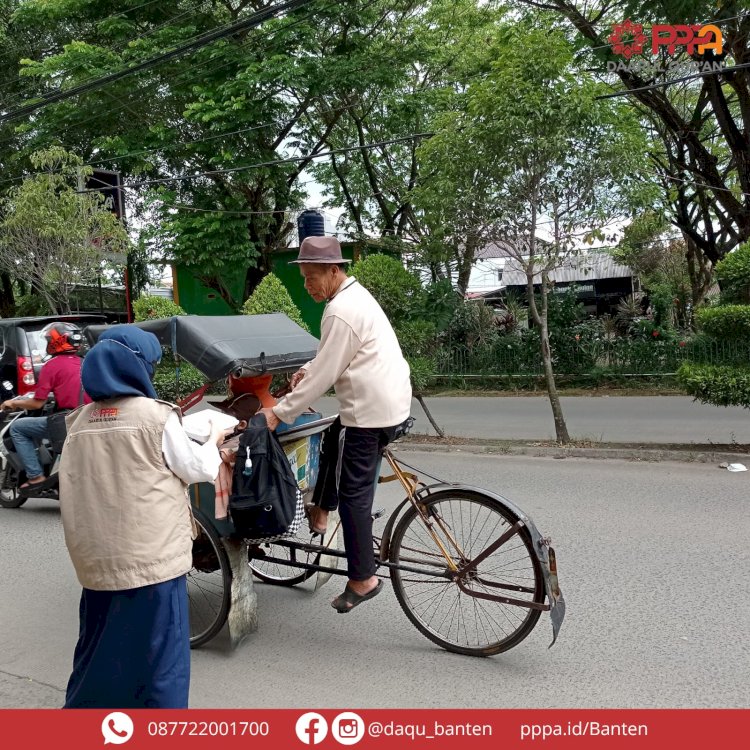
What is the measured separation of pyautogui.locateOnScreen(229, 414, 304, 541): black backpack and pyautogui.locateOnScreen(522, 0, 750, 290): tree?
25.2 feet

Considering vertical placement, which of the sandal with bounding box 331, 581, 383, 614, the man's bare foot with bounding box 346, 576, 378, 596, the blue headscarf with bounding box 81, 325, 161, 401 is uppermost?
the blue headscarf with bounding box 81, 325, 161, 401

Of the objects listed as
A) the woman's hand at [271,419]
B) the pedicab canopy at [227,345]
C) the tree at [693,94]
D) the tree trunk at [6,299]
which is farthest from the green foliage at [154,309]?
the tree trunk at [6,299]

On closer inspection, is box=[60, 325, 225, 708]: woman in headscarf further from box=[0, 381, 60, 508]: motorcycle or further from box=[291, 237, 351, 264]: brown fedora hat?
box=[0, 381, 60, 508]: motorcycle

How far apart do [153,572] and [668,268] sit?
2657cm

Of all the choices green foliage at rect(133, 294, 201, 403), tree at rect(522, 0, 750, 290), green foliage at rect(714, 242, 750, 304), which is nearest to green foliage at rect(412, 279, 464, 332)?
tree at rect(522, 0, 750, 290)

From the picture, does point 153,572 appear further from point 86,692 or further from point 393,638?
point 393,638

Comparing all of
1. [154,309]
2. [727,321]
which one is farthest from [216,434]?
[154,309]

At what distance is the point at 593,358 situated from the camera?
1555 centimetres

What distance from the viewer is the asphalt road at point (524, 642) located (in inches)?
129

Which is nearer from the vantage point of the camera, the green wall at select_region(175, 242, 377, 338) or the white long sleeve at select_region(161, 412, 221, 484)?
the white long sleeve at select_region(161, 412, 221, 484)

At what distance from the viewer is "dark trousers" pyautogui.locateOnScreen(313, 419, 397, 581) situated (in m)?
3.53

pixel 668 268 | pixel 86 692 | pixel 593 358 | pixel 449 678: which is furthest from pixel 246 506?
pixel 668 268

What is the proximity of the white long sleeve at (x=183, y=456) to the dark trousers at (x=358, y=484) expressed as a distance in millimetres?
942
